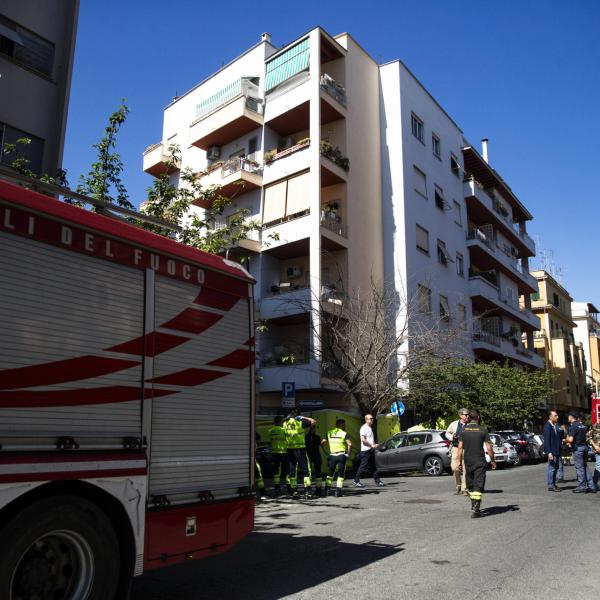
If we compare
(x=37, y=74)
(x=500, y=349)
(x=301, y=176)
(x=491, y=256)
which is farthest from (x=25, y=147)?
(x=491, y=256)

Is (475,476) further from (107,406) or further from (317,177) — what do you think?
(317,177)

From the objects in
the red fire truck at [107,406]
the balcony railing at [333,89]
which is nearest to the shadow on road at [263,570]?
the red fire truck at [107,406]

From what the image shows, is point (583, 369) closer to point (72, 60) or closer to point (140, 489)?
point (72, 60)

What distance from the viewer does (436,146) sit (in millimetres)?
34000

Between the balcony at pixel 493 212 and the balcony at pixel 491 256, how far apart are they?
0.97 meters

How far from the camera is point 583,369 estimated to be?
206 feet

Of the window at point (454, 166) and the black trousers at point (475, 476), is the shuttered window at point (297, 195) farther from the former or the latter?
the black trousers at point (475, 476)

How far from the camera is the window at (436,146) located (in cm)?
3344

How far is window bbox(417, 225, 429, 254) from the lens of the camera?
1187 inches

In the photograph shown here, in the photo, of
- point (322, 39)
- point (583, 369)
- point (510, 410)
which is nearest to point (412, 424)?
point (510, 410)

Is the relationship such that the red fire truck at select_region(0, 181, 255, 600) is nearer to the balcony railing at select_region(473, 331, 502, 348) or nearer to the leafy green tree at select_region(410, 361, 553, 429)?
the leafy green tree at select_region(410, 361, 553, 429)

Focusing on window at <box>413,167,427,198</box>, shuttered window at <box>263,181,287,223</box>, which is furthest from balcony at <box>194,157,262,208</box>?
window at <box>413,167,427,198</box>

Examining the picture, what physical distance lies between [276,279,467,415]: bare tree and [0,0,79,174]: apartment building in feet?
38.7

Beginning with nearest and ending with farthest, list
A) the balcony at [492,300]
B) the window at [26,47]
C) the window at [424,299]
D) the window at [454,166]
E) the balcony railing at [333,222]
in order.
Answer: the window at [26,47] < the balcony railing at [333,222] < the window at [424,299] < the balcony at [492,300] < the window at [454,166]
